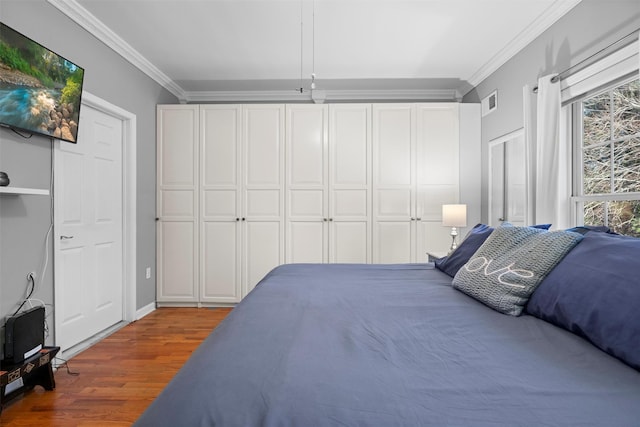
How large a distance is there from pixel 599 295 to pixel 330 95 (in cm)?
381

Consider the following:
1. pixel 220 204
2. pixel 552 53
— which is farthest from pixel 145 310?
pixel 552 53

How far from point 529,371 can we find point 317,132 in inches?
135

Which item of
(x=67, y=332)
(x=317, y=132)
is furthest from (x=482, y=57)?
(x=67, y=332)

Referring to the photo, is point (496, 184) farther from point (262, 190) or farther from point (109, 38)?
point (109, 38)

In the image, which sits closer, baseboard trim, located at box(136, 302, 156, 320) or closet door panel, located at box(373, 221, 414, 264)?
baseboard trim, located at box(136, 302, 156, 320)

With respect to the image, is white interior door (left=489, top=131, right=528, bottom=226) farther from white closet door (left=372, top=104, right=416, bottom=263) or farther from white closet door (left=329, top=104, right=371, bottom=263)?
white closet door (left=329, top=104, right=371, bottom=263)

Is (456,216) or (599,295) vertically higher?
(456,216)

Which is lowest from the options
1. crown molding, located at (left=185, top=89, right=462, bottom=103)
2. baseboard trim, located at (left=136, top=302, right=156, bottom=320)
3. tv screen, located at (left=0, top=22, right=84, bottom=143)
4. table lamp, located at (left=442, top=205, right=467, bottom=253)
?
baseboard trim, located at (left=136, top=302, right=156, bottom=320)

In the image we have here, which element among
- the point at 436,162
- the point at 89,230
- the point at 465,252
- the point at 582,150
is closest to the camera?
the point at 465,252

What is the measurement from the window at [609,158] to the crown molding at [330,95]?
2.01 meters

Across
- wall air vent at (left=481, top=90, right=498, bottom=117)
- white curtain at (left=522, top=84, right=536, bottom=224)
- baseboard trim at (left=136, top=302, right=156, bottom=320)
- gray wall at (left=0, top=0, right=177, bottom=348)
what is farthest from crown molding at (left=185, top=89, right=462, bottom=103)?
baseboard trim at (left=136, top=302, right=156, bottom=320)

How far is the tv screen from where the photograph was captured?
2.01 m

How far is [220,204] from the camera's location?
398cm

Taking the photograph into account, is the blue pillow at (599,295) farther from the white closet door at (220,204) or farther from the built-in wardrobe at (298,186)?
the white closet door at (220,204)
